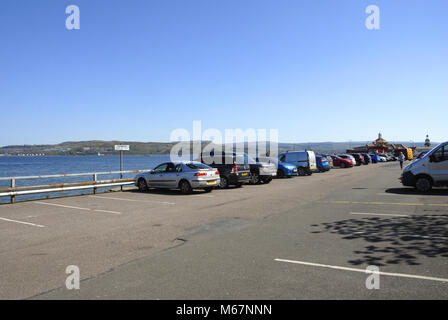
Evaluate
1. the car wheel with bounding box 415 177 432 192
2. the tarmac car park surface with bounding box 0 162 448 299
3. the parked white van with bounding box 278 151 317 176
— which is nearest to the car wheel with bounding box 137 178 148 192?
the tarmac car park surface with bounding box 0 162 448 299

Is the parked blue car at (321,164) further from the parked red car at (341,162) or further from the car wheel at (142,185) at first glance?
the car wheel at (142,185)

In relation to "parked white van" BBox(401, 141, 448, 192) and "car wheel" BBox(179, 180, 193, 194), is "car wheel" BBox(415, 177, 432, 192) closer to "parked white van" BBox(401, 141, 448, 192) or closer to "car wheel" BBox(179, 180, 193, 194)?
"parked white van" BBox(401, 141, 448, 192)

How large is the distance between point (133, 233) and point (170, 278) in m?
3.36

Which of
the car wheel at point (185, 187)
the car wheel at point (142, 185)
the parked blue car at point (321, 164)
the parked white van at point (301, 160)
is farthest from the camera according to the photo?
the parked blue car at point (321, 164)

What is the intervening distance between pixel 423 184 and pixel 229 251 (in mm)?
12213

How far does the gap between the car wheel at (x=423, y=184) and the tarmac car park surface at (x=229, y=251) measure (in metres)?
3.78

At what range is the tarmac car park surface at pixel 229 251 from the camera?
180 inches

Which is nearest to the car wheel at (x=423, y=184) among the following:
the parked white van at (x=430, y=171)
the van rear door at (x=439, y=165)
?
the parked white van at (x=430, y=171)

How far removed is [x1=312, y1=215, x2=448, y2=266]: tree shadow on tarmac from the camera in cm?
592

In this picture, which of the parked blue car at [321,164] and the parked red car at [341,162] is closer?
the parked blue car at [321,164]

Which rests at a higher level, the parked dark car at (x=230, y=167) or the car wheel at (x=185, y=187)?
the parked dark car at (x=230, y=167)
